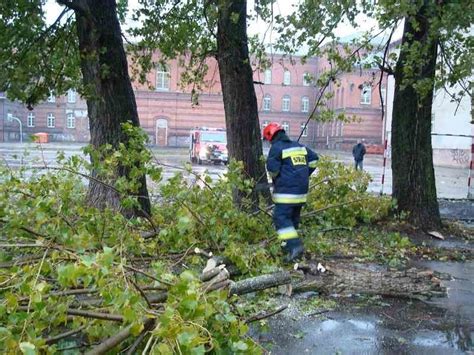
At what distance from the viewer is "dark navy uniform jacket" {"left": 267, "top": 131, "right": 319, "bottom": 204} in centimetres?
619

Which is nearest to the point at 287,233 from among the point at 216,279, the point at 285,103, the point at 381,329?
the point at 381,329

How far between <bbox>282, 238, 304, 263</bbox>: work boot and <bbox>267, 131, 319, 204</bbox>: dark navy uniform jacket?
1.43 ft

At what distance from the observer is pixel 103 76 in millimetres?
7965

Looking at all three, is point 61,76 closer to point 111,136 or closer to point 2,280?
point 111,136

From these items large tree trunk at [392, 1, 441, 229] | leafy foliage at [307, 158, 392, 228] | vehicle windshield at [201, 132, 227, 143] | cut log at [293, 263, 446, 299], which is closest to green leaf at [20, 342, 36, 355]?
cut log at [293, 263, 446, 299]

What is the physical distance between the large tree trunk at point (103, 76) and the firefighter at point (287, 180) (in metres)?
2.29

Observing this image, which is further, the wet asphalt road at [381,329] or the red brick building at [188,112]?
the red brick building at [188,112]

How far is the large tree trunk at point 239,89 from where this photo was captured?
935 centimetres

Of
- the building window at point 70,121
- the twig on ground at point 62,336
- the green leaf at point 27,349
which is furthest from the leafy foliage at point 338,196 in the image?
the building window at point 70,121

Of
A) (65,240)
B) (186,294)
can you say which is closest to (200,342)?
(186,294)

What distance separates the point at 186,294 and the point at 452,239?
801 cm

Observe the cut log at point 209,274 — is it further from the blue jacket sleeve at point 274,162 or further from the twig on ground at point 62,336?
the blue jacket sleeve at point 274,162

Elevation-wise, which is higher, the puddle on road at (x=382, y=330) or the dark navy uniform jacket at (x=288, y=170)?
the dark navy uniform jacket at (x=288, y=170)

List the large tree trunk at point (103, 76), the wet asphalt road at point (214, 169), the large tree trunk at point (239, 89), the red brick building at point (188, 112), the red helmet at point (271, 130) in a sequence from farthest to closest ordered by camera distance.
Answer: the red brick building at point (188, 112) < the large tree trunk at point (239, 89) < the large tree trunk at point (103, 76) < the wet asphalt road at point (214, 169) < the red helmet at point (271, 130)
